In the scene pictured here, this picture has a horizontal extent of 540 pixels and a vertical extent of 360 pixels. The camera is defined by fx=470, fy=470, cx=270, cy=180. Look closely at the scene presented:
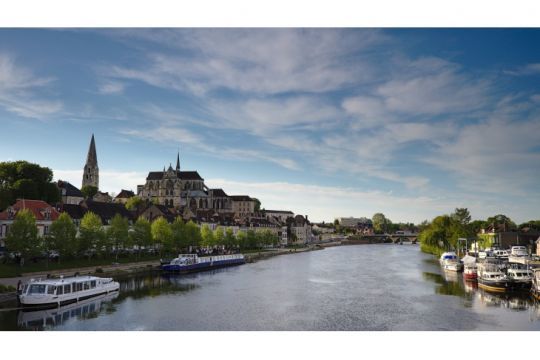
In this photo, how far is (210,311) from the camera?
33.3 metres

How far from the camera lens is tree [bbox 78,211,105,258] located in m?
54.4

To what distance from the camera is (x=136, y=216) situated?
92125 millimetres

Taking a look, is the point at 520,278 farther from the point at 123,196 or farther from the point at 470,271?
the point at 123,196

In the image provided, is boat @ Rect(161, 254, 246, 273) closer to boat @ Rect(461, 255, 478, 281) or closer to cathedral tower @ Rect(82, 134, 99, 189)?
boat @ Rect(461, 255, 478, 281)

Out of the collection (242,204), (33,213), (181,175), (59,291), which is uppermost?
(181,175)

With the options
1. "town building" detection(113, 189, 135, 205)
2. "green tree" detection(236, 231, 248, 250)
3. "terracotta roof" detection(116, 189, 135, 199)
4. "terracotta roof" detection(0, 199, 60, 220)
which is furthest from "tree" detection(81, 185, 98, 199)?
"terracotta roof" detection(0, 199, 60, 220)

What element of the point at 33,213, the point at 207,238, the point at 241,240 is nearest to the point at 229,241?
the point at 241,240

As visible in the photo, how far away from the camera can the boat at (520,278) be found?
43656mm

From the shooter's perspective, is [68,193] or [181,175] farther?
[181,175]

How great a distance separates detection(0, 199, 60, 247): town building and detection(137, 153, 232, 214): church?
330 ft

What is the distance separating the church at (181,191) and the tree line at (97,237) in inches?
3067

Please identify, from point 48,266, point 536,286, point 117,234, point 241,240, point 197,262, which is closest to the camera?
point 536,286

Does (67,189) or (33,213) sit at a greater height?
(67,189)

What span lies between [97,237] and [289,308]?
3146 cm
